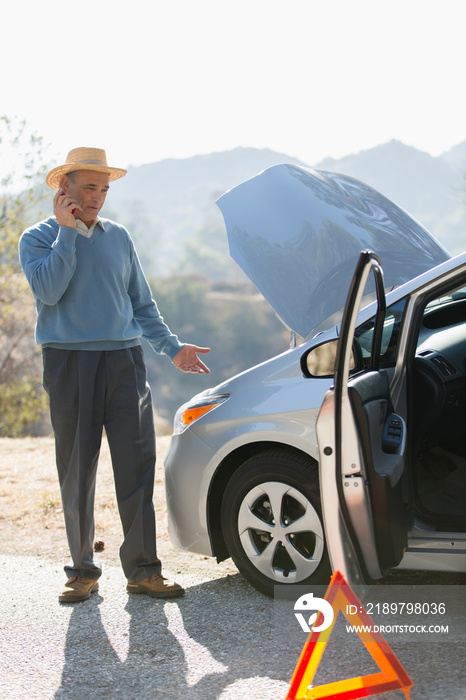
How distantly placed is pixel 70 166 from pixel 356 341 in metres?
1.62

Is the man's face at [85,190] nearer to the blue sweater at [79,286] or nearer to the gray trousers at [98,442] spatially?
the blue sweater at [79,286]

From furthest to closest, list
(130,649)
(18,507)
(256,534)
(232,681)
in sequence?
(18,507) < (256,534) < (130,649) < (232,681)

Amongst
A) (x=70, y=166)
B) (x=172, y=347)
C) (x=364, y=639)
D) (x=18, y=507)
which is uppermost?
(x=70, y=166)

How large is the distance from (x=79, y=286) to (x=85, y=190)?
1.54 feet

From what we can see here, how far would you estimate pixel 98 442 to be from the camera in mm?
3902

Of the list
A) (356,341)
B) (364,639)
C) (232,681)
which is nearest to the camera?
(364,639)

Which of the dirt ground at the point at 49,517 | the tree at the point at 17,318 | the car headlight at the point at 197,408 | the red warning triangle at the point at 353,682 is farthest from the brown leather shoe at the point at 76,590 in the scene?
the tree at the point at 17,318

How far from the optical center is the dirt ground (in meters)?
4.69

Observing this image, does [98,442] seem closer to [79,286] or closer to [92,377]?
[92,377]

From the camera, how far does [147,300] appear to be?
4164mm

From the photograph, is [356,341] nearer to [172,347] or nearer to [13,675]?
[172,347]

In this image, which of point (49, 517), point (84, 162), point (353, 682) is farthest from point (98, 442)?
point (49, 517)

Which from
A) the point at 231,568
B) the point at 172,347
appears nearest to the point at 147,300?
the point at 172,347

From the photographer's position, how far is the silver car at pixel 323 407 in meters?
2.91
